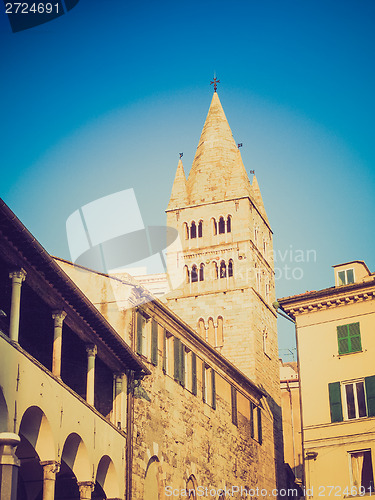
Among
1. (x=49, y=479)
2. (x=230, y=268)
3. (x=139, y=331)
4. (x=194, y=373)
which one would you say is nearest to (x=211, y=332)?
(x=230, y=268)

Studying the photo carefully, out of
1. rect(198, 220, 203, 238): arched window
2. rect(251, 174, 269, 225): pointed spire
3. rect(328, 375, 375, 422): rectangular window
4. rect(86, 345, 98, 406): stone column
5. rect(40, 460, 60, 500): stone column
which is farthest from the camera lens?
rect(251, 174, 269, 225): pointed spire

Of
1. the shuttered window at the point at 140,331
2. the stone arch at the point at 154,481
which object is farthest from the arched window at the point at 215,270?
the stone arch at the point at 154,481

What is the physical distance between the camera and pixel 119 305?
99.2 feet

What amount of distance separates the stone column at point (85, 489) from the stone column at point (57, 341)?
337cm

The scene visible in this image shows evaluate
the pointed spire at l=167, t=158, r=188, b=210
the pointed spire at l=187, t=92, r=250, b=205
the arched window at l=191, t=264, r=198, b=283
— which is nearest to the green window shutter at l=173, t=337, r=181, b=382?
the arched window at l=191, t=264, r=198, b=283

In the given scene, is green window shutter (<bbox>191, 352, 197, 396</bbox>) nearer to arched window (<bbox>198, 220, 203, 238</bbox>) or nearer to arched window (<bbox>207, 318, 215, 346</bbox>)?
arched window (<bbox>207, 318, 215, 346</bbox>)

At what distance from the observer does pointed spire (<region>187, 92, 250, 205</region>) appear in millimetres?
60375

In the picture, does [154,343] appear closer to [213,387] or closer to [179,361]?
[179,361]

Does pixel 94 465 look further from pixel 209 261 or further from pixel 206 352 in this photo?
pixel 209 261

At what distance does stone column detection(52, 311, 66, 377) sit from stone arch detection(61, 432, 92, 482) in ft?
A: 6.65

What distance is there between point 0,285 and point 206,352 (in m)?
15.5

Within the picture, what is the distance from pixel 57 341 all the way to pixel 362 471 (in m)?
11.0

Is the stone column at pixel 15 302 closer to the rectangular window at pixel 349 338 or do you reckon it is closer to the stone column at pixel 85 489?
the stone column at pixel 85 489

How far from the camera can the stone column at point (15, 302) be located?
20.1 meters
